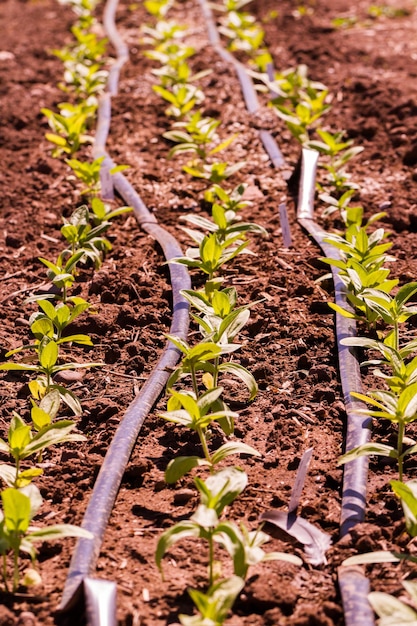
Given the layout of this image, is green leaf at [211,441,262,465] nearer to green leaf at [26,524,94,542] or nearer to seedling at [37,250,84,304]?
green leaf at [26,524,94,542]

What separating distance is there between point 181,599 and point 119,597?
0.15m

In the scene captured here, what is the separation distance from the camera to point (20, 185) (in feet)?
14.2

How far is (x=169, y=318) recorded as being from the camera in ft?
10.4

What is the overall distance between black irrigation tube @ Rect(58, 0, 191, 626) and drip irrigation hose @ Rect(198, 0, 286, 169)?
32.9 inches

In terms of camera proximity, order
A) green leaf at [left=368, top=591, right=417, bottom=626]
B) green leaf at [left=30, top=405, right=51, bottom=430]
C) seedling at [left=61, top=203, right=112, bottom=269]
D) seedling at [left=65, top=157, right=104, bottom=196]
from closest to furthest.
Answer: green leaf at [left=368, top=591, right=417, bottom=626], green leaf at [left=30, top=405, right=51, bottom=430], seedling at [left=61, top=203, right=112, bottom=269], seedling at [left=65, top=157, right=104, bottom=196]

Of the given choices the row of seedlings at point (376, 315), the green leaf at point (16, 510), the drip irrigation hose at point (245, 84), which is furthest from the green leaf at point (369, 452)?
the drip irrigation hose at point (245, 84)

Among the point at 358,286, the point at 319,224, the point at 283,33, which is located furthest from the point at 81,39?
the point at 358,286

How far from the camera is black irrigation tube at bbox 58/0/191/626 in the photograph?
1.93 meters

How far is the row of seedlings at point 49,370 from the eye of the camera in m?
2.00

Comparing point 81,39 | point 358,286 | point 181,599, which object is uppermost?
point 81,39

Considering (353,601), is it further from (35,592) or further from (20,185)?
(20,185)

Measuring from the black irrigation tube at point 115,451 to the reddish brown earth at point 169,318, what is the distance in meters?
0.05

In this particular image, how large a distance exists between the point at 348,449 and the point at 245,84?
11.6 feet

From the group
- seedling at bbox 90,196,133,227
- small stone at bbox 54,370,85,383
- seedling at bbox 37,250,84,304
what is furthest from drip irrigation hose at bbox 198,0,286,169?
small stone at bbox 54,370,85,383
